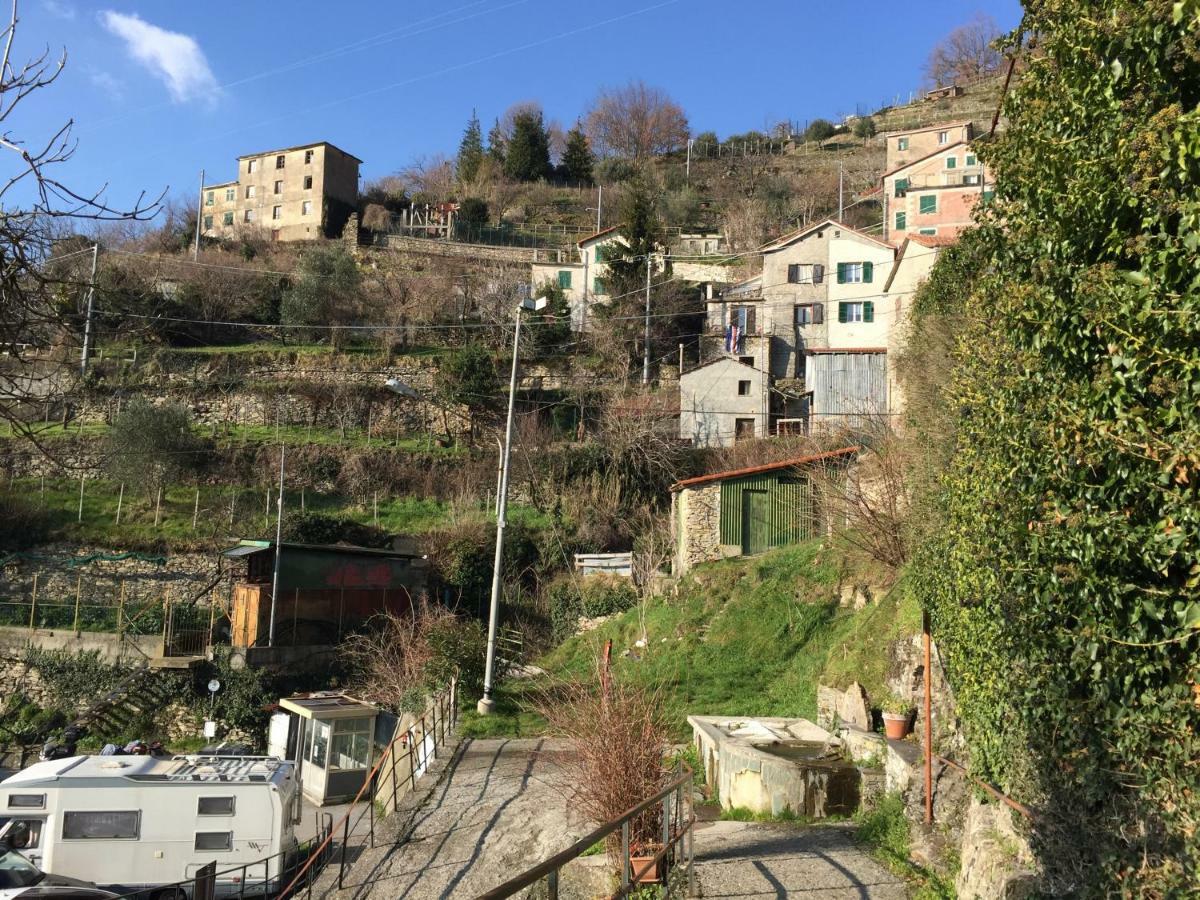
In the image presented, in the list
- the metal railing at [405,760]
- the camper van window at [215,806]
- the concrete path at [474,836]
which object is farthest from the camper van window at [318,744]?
the concrete path at [474,836]

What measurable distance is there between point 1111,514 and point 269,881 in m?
14.9

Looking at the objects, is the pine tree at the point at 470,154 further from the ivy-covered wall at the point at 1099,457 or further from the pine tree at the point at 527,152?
the ivy-covered wall at the point at 1099,457

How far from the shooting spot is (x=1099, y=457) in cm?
457

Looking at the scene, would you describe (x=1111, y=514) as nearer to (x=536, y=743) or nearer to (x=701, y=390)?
(x=536, y=743)

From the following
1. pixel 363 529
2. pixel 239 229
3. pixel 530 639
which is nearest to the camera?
pixel 530 639

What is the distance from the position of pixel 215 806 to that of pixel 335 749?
439cm

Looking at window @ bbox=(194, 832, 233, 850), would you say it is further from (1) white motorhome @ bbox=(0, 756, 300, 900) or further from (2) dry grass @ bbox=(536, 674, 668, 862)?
(2) dry grass @ bbox=(536, 674, 668, 862)

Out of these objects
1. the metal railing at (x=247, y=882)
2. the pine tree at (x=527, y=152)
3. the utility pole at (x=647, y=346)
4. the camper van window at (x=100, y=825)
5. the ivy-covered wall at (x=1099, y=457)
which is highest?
the pine tree at (x=527, y=152)

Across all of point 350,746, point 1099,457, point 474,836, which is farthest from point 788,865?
point 350,746

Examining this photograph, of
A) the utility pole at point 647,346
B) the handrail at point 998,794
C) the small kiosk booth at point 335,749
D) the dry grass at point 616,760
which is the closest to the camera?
the handrail at point 998,794

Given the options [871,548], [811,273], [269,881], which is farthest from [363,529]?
[811,273]

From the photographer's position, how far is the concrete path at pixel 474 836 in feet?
31.7

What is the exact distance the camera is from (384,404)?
38.5m

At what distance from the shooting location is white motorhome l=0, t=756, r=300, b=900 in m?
14.9
